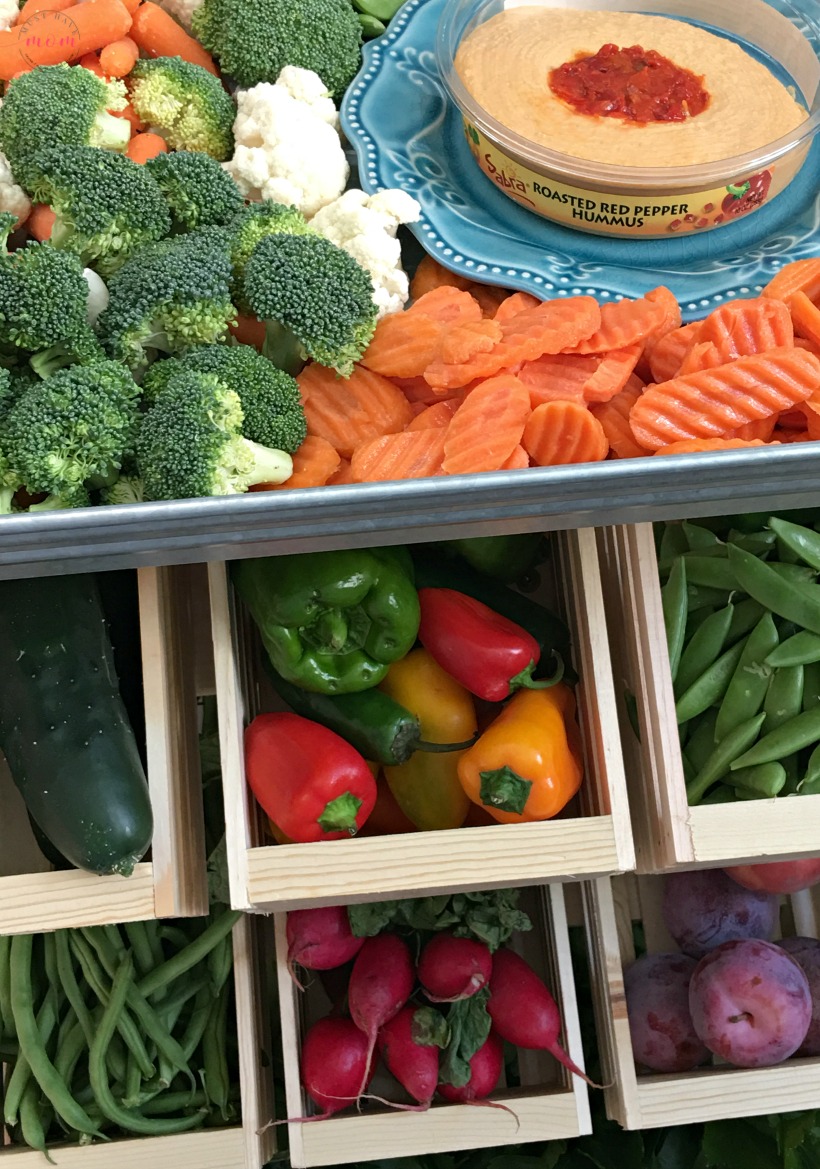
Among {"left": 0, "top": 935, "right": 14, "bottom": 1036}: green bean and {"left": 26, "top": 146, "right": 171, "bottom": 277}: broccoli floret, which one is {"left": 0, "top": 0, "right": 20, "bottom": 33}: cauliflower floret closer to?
{"left": 26, "top": 146, "right": 171, "bottom": 277}: broccoli floret

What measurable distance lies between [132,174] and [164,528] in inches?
16.7

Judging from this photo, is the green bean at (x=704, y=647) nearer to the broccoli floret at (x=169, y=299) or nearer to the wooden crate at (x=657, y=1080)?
the wooden crate at (x=657, y=1080)

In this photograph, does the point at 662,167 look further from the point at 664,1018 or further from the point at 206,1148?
the point at 206,1148

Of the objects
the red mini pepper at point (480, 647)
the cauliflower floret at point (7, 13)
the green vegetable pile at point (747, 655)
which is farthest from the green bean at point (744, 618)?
the cauliflower floret at point (7, 13)

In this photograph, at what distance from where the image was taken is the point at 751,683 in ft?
3.91

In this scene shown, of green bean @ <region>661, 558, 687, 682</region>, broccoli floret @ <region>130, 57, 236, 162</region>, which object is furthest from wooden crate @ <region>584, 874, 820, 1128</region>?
broccoli floret @ <region>130, 57, 236, 162</region>

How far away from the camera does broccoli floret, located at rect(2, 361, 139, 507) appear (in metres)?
0.89

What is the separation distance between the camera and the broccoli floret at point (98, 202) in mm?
980

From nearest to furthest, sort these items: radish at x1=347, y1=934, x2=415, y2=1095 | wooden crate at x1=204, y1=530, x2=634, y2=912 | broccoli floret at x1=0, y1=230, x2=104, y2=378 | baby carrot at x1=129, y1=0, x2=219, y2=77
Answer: broccoli floret at x1=0, y1=230, x2=104, y2=378
wooden crate at x1=204, y1=530, x2=634, y2=912
baby carrot at x1=129, y1=0, x2=219, y2=77
radish at x1=347, y1=934, x2=415, y2=1095

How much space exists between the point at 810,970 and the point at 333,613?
905 millimetres

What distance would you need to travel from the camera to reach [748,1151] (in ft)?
4.53

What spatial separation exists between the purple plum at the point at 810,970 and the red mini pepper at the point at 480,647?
0.62 meters

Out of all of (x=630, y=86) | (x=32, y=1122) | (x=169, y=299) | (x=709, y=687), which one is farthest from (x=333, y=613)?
(x=32, y=1122)

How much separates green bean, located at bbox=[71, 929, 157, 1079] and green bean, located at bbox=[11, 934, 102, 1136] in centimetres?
6
